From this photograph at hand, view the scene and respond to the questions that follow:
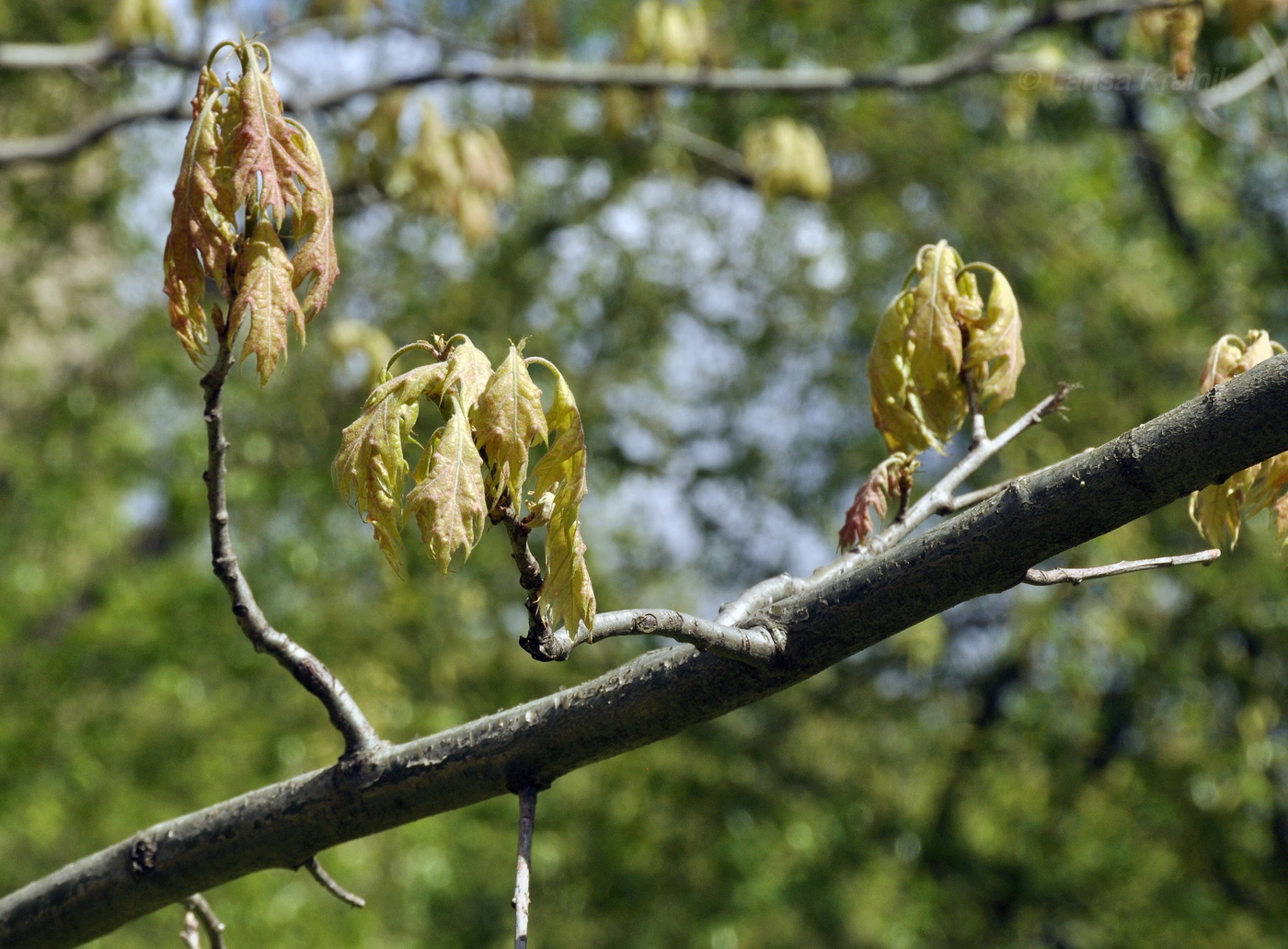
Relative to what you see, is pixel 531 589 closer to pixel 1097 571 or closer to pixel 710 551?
pixel 1097 571

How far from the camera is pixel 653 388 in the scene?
6551 millimetres

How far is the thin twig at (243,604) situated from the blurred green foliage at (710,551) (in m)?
3.06

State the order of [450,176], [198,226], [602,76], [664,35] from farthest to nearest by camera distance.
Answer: [602,76] → [664,35] → [450,176] → [198,226]

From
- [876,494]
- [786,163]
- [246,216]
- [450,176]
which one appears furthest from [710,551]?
[246,216]

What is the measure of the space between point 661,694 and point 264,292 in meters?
0.48

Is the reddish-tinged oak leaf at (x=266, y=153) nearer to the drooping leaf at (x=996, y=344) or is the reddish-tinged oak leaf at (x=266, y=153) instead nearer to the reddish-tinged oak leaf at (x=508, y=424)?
the reddish-tinged oak leaf at (x=508, y=424)

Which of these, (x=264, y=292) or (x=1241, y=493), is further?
(x=1241, y=493)

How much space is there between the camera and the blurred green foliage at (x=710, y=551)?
473 centimetres

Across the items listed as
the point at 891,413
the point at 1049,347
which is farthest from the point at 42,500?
the point at 891,413

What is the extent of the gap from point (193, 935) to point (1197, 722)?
13.8 ft

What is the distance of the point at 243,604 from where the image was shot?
108cm

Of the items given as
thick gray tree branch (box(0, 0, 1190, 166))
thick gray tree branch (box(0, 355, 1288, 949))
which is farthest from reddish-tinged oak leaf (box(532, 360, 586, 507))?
thick gray tree branch (box(0, 0, 1190, 166))

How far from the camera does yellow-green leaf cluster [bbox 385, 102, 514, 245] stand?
3.79 meters

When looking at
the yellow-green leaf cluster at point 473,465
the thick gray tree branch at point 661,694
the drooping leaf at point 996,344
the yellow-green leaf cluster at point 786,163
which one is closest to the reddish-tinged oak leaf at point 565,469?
the yellow-green leaf cluster at point 473,465
